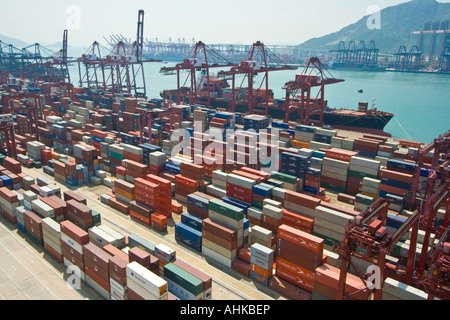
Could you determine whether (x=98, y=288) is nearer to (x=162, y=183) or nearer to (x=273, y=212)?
(x=162, y=183)

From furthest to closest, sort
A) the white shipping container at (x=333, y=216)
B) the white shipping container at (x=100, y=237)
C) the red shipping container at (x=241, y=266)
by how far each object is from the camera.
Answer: the white shipping container at (x=333, y=216) < the red shipping container at (x=241, y=266) < the white shipping container at (x=100, y=237)

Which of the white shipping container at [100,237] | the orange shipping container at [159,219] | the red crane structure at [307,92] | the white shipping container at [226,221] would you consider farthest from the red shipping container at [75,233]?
the red crane structure at [307,92]

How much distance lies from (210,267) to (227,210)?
495 cm

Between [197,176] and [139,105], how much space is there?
47328 millimetres

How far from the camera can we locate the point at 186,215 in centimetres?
3052

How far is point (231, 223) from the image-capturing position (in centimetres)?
2672

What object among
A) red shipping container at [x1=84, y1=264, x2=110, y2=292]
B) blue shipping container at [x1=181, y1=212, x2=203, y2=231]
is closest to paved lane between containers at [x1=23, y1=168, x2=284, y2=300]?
blue shipping container at [x1=181, y1=212, x2=203, y2=231]

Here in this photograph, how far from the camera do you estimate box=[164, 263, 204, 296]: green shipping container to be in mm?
20594

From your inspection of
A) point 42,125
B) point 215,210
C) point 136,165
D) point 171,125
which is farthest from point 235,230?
point 42,125

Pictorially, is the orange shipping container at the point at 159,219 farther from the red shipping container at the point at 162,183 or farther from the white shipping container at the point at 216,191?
the white shipping container at the point at 216,191

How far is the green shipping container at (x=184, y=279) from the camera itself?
20.6 m

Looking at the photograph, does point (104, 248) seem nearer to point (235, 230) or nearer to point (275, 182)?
point (235, 230)

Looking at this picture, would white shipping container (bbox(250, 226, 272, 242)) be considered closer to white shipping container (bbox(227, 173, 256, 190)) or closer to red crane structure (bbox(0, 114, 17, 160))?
white shipping container (bbox(227, 173, 256, 190))

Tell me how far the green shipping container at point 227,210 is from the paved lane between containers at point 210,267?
14.3 ft
